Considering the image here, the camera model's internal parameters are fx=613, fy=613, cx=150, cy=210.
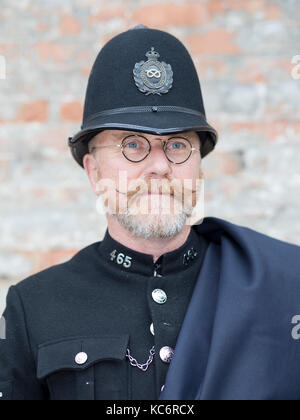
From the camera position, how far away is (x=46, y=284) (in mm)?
1869

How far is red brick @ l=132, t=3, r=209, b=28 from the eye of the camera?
8.19 feet

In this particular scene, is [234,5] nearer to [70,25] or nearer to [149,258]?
[70,25]

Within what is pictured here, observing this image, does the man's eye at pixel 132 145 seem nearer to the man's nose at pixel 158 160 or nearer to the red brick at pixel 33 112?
the man's nose at pixel 158 160

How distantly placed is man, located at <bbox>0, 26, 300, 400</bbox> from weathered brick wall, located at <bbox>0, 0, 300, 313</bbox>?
54 centimetres

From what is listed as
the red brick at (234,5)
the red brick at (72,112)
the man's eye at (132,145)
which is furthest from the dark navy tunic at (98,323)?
the red brick at (234,5)

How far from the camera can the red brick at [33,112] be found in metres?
2.58

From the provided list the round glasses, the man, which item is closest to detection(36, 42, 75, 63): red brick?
the man

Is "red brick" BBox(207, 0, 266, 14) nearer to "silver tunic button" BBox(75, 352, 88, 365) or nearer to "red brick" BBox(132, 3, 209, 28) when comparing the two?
"red brick" BBox(132, 3, 209, 28)

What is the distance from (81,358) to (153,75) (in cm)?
84

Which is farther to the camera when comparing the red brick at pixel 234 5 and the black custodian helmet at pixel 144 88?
the red brick at pixel 234 5

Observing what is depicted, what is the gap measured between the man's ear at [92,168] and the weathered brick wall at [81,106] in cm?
57
